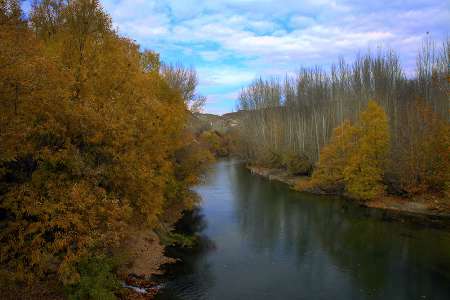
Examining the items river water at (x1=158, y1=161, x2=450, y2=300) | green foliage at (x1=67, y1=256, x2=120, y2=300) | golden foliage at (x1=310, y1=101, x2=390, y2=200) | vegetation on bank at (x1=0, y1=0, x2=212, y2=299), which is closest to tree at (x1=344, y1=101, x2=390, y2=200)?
golden foliage at (x1=310, y1=101, x2=390, y2=200)

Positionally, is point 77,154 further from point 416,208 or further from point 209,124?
point 209,124

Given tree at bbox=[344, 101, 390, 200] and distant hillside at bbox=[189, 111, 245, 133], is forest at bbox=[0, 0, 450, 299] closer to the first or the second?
tree at bbox=[344, 101, 390, 200]

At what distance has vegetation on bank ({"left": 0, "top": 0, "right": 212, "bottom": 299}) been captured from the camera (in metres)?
10.0

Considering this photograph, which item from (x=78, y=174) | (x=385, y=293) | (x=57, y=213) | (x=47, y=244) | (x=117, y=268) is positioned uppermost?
(x=78, y=174)

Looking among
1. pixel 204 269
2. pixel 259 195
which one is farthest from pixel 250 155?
pixel 204 269

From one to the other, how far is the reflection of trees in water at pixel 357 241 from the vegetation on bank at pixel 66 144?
1100 cm

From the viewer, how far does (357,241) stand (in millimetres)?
24844

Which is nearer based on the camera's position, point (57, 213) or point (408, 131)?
point (57, 213)

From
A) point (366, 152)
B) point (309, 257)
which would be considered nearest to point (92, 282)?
point (309, 257)

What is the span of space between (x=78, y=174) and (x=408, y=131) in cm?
3308

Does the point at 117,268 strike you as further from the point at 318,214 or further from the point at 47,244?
the point at 318,214

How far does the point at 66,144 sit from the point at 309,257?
15.1 metres

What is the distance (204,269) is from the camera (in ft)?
64.8

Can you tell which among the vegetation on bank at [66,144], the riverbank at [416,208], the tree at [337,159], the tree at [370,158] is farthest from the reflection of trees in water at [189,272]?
the tree at [337,159]
